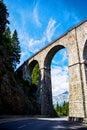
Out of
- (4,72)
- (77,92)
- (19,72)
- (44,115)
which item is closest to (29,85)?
(19,72)

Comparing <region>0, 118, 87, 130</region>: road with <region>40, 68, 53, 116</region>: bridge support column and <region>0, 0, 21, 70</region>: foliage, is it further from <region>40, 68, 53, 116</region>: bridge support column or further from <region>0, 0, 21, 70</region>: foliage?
<region>0, 0, 21, 70</region>: foliage

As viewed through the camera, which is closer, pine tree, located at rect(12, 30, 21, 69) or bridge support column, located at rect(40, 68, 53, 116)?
bridge support column, located at rect(40, 68, 53, 116)

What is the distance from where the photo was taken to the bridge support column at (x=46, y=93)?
34.0 meters

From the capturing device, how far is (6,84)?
90.4 feet

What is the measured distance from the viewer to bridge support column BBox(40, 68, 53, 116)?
111 feet

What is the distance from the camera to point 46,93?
114ft

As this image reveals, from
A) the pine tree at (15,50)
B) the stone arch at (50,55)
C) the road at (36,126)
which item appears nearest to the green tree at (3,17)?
the stone arch at (50,55)

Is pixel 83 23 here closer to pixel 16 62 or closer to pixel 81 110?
pixel 81 110

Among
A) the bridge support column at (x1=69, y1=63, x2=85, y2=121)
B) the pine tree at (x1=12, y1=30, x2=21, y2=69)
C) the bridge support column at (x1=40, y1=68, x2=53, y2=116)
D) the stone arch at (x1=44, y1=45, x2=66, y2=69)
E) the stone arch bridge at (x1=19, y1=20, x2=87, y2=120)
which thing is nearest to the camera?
the bridge support column at (x1=69, y1=63, x2=85, y2=121)

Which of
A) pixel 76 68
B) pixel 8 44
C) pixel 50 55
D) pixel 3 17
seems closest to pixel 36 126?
pixel 76 68

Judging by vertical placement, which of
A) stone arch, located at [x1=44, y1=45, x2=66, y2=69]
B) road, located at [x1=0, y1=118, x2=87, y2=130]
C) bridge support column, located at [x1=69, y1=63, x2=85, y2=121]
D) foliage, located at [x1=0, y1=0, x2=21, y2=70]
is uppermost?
foliage, located at [x1=0, y1=0, x2=21, y2=70]

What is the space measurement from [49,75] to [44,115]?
7661mm

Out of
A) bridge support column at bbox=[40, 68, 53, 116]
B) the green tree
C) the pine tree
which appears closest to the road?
bridge support column at bbox=[40, 68, 53, 116]

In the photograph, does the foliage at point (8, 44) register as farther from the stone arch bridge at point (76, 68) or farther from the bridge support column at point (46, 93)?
the stone arch bridge at point (76, 68)
